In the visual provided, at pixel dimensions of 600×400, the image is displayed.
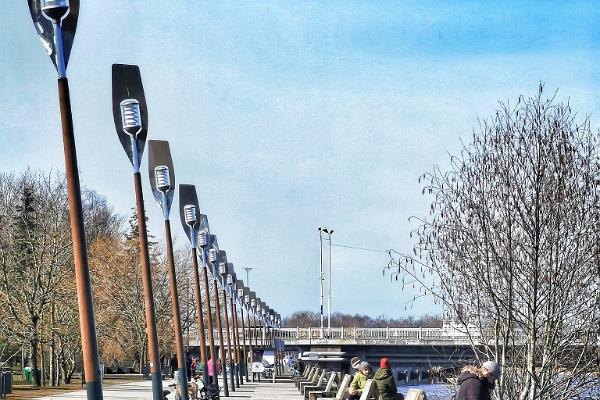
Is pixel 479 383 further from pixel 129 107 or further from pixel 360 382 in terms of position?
pixel 129 107

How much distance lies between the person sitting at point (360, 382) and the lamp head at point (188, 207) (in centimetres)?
1504

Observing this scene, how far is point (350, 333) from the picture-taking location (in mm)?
119875

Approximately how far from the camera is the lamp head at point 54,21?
62.7 ft

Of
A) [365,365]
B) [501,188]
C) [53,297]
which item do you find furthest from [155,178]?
[53,297]

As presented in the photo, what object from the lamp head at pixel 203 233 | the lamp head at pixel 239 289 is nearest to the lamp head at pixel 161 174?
the lamp head at pixel 203 233

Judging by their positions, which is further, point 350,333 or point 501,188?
point 350,333

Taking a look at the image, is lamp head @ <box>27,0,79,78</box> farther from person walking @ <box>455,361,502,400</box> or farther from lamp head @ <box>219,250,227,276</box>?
lamp head @ <box>219,250,227,276</box>

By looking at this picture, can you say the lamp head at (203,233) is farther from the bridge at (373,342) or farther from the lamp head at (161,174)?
the bridge at (373,342)

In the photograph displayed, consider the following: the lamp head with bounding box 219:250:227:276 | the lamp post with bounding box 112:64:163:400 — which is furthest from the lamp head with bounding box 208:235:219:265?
the lamp post with bounding box 112:64:163:400

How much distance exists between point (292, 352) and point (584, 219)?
121 metres

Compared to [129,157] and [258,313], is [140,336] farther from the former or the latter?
[129,157]

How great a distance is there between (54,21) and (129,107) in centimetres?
715

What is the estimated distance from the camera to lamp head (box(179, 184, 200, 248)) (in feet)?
129

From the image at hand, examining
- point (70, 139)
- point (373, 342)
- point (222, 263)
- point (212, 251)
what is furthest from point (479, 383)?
point (373, 342)
